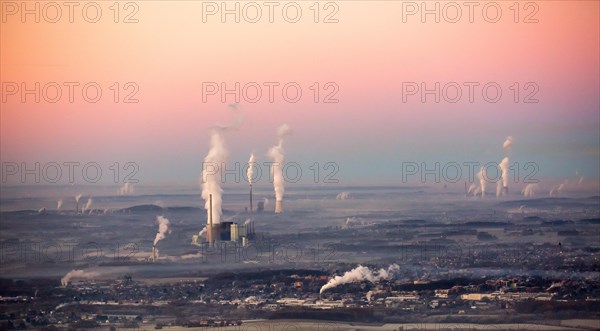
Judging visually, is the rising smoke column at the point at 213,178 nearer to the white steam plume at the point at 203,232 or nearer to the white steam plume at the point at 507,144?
the white steam plume at the point at 203,232

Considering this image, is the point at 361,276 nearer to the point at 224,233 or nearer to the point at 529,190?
the point at 224,233

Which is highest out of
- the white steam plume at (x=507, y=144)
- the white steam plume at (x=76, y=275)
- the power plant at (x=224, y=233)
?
the white steam plume at (x=507, y=144)

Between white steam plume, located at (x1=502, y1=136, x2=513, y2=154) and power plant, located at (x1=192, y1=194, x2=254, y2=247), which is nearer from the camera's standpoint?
power plant, located at (x1=192, y1=194, x2=254, y2=247)

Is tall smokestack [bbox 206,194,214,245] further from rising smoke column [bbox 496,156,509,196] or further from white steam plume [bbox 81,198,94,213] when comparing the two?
rising smoke column [bbox 496,156,509,196]

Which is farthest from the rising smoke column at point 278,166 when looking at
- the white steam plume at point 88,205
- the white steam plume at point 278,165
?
the white steam plume at point 88,205

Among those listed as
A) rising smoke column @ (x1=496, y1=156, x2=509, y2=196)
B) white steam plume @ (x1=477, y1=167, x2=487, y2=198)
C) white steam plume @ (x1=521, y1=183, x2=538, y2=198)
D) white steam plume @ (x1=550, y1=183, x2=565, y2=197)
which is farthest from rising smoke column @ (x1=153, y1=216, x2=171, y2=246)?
white steam plume @ (x1=550, y1=183, x2=565, y2=197)

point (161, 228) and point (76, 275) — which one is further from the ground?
point (161, 228)

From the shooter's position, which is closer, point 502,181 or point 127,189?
point 127,189

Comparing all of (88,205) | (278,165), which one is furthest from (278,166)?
(88,205)
